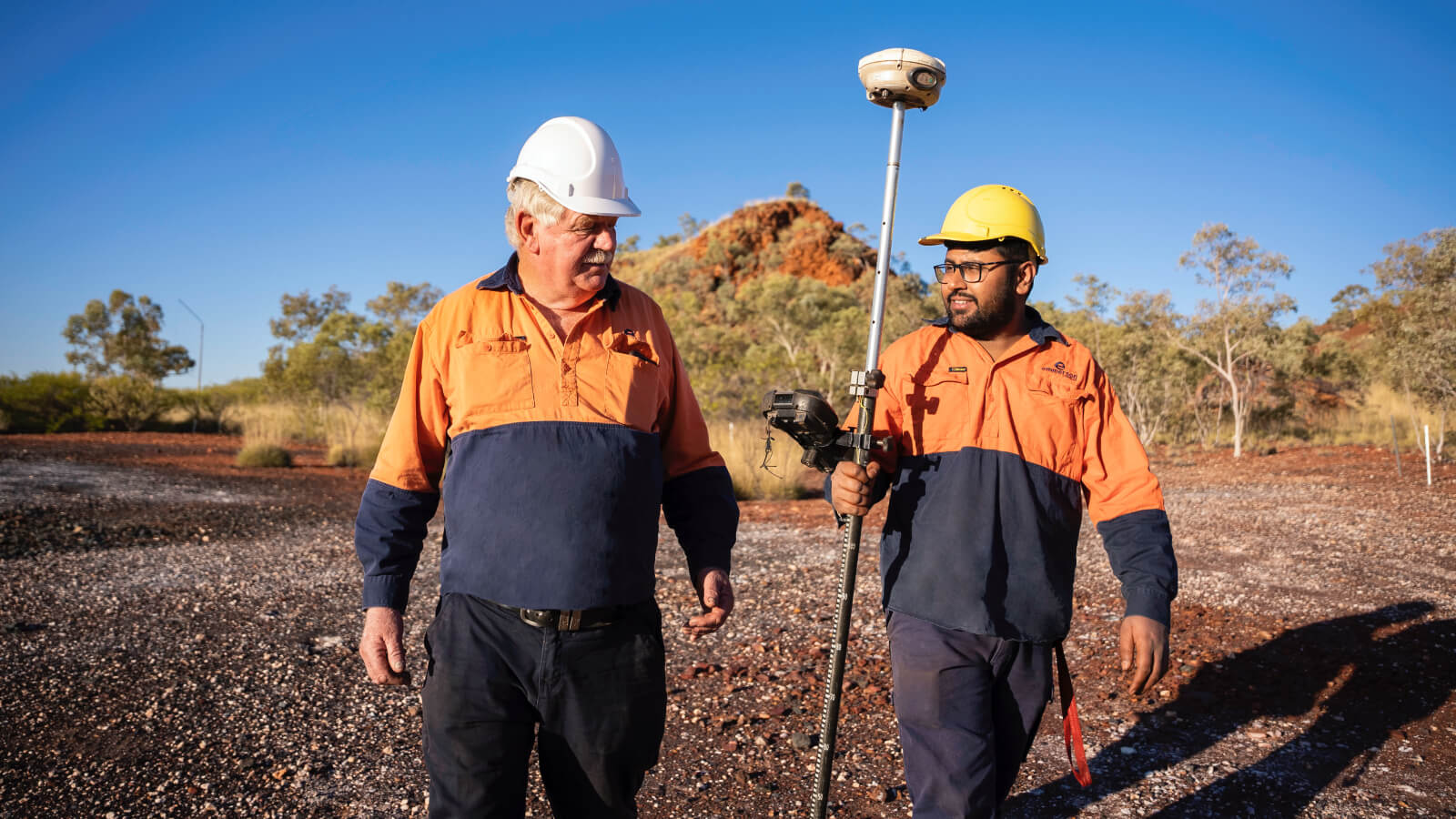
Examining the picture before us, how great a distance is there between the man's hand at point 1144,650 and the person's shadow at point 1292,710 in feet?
5.02

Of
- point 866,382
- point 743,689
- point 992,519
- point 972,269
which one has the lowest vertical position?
point 743,689

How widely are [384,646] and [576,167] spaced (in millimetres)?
1226

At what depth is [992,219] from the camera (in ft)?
8.39

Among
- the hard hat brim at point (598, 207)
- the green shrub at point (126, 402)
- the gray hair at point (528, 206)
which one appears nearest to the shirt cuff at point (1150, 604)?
the hard hat brim at point (598, 207)

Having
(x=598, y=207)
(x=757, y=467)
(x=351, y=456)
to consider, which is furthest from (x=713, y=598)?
(x=351, y=456)

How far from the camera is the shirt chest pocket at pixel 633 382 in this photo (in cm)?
206

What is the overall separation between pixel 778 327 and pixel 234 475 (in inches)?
1065

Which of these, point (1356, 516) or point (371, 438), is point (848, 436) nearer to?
point (1356, 516)

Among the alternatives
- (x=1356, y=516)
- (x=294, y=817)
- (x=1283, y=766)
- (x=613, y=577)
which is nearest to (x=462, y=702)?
(x=613, y=577)

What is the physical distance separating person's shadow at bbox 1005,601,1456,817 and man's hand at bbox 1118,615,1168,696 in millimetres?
1530

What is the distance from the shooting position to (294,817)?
10.9 feet

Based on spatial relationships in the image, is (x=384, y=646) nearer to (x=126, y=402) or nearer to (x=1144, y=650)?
(x=1144, y=650)

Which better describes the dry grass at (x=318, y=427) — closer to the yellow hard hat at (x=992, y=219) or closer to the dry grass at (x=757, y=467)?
the dry grass at (x=757, y=467)

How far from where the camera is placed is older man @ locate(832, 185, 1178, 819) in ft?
7.48
